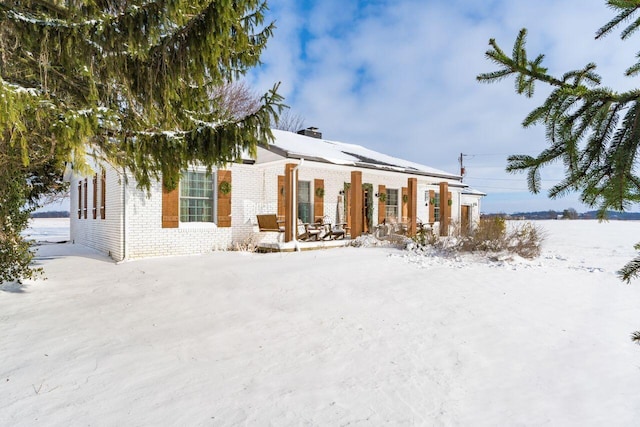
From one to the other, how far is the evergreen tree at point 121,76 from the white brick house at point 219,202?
129 inches

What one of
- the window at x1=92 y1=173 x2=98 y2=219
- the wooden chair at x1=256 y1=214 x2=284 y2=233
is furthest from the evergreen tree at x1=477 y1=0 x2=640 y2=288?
the window at x1=92 y1=173 x2=98 y2=219

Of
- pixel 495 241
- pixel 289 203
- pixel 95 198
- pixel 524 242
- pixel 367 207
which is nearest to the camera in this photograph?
pixel 495 241

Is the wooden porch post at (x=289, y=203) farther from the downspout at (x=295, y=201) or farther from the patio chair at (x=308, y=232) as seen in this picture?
the patio chair at (x=308, y=232)

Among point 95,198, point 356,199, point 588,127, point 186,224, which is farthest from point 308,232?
point 588,127

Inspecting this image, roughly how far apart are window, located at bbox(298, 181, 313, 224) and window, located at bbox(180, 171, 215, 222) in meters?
3.61

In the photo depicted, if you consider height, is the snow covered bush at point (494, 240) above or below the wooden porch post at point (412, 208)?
below

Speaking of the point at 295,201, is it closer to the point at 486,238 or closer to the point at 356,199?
the point at 356,199

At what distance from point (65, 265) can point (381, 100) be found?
11.1m

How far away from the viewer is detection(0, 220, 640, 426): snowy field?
314cm

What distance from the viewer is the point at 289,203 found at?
11133mm

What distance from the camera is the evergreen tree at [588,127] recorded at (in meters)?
1.40

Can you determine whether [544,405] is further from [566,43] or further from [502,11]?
[502,11]

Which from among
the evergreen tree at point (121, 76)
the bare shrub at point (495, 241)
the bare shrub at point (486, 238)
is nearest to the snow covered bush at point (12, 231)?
the evergreen tree at point (121, 76)

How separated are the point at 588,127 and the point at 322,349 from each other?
362cm
